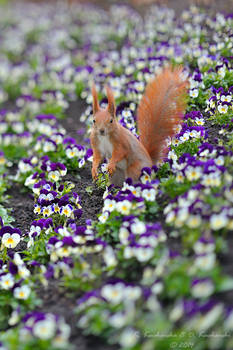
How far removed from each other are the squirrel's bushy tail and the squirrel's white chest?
0.47 metres

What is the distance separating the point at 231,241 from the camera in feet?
8.96

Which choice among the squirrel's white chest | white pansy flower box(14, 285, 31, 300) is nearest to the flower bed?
white pansy flower box(14, 285, 31, 300)

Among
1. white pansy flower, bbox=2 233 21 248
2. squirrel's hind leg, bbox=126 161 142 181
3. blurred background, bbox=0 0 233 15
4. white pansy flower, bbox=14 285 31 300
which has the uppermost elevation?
blurred background, bbox=0 0 233 15

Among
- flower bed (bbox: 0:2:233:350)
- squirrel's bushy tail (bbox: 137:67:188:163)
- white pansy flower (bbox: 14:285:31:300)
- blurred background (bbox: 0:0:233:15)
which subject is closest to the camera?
flower bed (bbox: 0:2:233:350)

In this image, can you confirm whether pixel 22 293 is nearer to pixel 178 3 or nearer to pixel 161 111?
pixel 161 111

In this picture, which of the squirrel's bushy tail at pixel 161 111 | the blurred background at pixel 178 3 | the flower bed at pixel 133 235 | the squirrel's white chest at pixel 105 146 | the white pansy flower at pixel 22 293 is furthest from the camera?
the blurred background at pixel 178 3

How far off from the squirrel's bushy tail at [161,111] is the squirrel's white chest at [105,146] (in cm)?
47

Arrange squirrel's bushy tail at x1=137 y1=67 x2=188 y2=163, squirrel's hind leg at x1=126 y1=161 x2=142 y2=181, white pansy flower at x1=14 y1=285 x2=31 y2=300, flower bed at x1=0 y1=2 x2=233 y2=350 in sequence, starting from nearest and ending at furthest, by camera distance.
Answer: flower bed at x1=0 y1=2 x2=233 y2=350, white pansy flower at x1=14 y1=285 x2=31 y2=300, squirrel's hind leg at x1=126 y1=161 x2=142 y2=181, squirrel's bushy tail at x1=137 y1=67 x2=188 y2=163

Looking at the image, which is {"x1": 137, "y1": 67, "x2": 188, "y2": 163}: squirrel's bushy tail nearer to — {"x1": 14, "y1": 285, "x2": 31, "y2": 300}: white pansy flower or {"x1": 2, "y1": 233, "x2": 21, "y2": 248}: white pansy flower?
{"x1": 2, "y1": 233, "x2": 21, "y2": 248}: white pansy flower

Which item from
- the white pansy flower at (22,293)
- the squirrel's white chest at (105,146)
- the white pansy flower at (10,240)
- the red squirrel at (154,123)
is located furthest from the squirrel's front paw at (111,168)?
the white pansy flower at (22,293)

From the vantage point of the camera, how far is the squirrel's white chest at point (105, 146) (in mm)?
3454

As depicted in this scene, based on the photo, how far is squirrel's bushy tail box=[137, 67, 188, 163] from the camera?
3.83 m

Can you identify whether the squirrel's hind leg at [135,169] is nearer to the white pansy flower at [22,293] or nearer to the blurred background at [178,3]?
the white pansy flower at [22,293]

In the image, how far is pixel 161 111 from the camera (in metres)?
3.83
